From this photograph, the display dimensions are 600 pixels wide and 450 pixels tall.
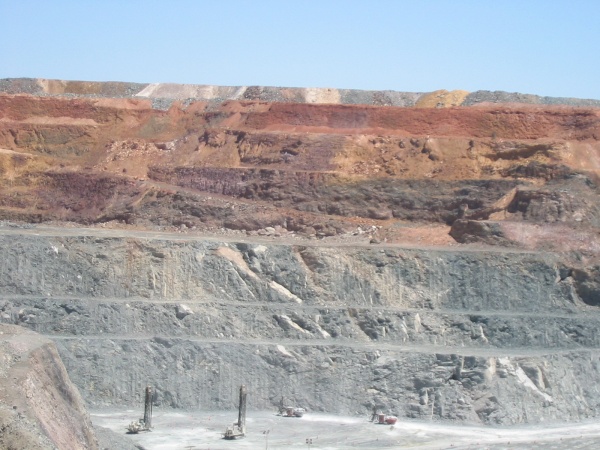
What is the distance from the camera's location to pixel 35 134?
6400 centimetres

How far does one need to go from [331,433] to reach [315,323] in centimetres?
713

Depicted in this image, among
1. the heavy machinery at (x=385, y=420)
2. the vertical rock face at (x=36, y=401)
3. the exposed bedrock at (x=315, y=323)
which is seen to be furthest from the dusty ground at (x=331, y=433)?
the vertical rock face at (x=36, y=401)

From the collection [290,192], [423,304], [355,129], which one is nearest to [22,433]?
[423,304]

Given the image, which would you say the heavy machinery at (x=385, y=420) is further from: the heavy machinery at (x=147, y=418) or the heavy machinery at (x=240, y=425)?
the heavy machinery at (x=147, y=418)

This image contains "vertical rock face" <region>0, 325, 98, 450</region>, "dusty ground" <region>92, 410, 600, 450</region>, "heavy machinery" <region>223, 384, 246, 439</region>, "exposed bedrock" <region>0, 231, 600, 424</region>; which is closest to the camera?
"vertical rock face" <region>0, 325, 98, 450</region>

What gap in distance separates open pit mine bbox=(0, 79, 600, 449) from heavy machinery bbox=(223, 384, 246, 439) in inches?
55.7

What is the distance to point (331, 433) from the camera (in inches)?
1599

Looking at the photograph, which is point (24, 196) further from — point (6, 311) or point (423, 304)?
point (423, 304)

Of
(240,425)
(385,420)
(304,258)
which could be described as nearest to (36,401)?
(240,425)

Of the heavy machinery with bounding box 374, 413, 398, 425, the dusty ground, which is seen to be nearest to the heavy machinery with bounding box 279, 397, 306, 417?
the dusty ground

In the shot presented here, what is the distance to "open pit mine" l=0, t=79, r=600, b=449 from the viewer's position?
44.0m

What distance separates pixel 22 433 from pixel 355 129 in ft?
136

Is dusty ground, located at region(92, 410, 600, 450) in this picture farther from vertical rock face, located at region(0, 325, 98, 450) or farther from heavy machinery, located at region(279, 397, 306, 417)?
vertical rock face, located at region(0, 325, 98, 450)

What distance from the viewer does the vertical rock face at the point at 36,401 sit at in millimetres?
23609
